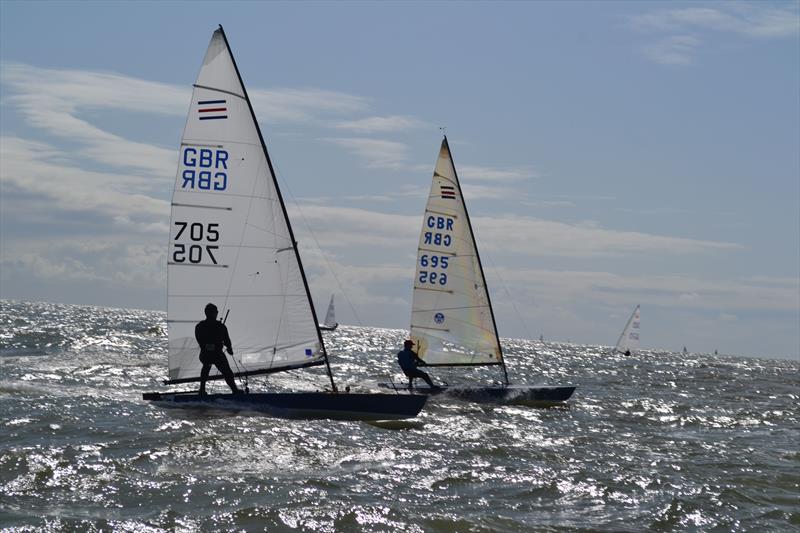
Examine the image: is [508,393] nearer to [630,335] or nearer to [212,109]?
[212,109]

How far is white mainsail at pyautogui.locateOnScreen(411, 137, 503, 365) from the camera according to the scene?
2644 cm

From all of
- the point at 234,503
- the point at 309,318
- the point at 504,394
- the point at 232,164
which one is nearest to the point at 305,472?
the point at 234,503

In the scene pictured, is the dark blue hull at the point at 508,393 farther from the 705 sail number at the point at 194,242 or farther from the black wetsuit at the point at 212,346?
the 705 sail number at the point at 194,242

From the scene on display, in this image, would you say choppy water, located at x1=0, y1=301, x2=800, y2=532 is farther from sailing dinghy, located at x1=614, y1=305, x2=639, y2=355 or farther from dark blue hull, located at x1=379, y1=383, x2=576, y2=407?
sailing dinghy, located at x1=614, y1=305, x2=639, y2=355

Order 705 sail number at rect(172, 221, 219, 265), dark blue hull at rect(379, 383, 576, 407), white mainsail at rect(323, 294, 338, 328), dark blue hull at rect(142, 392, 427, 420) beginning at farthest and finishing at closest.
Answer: white mainsail at rect(323, 294, 338, 328), dark blue hull at rect(379, 383, 576, 407), 705 sail number at rect(172, 221, 219, 265), dark blue hull at rect(142, 392, 427, 420)

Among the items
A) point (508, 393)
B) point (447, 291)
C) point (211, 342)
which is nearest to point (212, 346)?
point (211, 342)

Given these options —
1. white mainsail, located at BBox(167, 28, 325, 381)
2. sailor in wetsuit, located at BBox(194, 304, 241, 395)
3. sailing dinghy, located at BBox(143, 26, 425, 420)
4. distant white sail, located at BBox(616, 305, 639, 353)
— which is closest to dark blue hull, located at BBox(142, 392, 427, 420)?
sailing dinghy, located at BBox(143, 26, 425, 420)

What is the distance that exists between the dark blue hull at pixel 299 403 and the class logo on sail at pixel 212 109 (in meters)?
5.17

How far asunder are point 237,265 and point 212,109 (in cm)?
297

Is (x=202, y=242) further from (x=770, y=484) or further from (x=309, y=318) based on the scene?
(x=770, y=484)

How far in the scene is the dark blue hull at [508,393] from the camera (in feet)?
79.2

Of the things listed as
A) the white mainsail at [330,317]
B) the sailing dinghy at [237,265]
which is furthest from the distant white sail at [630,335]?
the sailing dinghy at [237,265]

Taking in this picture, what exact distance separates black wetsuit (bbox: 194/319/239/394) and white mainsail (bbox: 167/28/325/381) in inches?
17.8

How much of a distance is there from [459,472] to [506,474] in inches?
27.1
